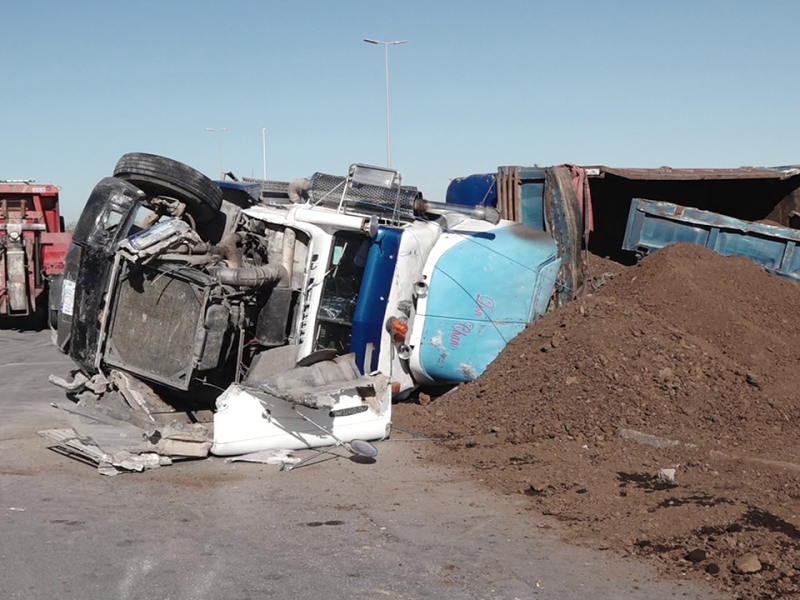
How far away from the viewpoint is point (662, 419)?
648 cm

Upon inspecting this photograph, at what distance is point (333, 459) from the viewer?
6.63 m

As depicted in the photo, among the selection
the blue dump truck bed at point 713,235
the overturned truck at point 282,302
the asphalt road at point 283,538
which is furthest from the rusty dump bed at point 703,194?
the asphalt road at point 283,538

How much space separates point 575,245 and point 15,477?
554 cm

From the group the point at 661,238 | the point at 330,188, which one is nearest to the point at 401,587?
the point at 330,188

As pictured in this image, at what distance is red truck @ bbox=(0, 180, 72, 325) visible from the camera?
14.4 meters

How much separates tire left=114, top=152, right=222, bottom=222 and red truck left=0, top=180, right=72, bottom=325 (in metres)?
6.90

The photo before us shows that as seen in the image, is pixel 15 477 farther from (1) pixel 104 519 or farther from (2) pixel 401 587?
(2) pixel 401 587

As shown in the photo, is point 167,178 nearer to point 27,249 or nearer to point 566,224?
point 566,224

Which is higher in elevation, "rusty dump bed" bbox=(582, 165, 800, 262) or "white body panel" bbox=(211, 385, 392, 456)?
"rusty dump bed" bbox=(582, 165, 800, 262)

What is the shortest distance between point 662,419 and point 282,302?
3176mm

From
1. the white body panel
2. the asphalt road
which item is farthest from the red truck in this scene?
the white body panel

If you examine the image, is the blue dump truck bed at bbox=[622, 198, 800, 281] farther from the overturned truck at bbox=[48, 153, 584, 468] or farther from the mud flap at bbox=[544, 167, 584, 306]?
the overturned truck at bbox=[48, 153, 584, 468]

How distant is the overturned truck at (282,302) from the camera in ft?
22.2

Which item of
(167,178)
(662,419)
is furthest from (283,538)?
(167,178)
